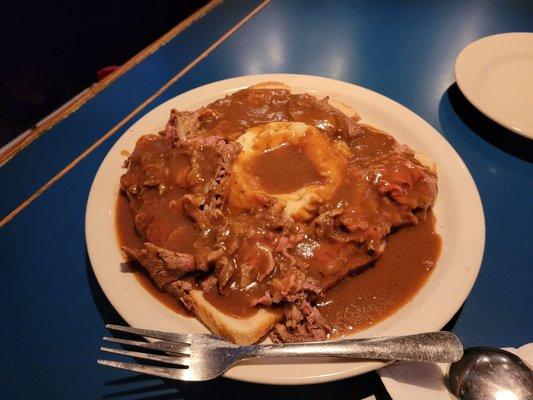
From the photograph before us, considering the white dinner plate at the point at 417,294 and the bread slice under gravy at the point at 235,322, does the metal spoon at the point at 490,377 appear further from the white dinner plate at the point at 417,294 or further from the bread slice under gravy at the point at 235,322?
the bread slice under gravy at the point at 235,322

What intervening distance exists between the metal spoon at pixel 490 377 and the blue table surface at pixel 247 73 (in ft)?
1.25

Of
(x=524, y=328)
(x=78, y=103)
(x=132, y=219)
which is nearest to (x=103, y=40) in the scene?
(x=78, y=103)

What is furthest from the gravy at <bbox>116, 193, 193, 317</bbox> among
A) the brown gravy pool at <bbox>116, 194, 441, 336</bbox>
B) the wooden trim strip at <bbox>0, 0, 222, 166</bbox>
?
the wooden trim strip at <bbox>0, 0, 222, 166</bbox>

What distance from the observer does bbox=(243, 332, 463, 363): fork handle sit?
2.19m

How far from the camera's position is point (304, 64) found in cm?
520

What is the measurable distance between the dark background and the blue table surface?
1503 mm

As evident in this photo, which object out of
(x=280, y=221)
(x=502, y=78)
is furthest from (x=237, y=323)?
(x=502, y=78)

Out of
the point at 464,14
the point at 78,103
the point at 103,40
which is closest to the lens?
the point at 78,103

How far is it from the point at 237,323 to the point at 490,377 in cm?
142

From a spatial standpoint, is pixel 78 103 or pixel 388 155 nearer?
pixel 388 155

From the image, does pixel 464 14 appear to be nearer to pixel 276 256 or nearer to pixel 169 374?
pixel 276 256

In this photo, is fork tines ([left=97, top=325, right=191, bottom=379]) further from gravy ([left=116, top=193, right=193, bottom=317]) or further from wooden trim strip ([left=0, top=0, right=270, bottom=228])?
wooden trim strip ([left=0, top=0, right=270, bottom=228])

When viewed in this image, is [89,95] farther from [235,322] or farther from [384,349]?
[384,349]

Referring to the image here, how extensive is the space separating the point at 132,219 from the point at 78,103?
6.72 feet
